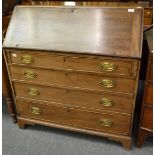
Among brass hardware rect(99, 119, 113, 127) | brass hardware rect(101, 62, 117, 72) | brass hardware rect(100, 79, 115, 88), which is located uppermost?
brass hardware rect(101, 62, 117, 72)

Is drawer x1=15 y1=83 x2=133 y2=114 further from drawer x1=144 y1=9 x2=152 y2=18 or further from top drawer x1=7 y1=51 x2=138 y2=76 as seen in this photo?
drawer x1=144 y1=9 x2=152 y2=18

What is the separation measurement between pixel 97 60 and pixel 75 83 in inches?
10.2

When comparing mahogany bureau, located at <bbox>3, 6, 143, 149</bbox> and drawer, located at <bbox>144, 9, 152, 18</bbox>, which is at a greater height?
drawer, located at <bbox>144, 9, 152, 18</bbox>

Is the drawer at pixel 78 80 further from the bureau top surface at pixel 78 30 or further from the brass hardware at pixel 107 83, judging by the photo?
the bureau top surface at pixel 78 30

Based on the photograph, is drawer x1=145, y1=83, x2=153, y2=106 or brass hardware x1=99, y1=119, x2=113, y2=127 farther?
brass hardware x1=99, y1=119, x2=113, y2=127

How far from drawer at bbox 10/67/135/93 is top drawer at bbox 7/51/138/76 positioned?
0.17 ft

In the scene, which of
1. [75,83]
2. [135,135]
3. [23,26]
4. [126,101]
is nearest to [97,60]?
[75,83]

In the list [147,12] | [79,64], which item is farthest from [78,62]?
[147,12]

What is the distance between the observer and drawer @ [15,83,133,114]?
1.58 metres

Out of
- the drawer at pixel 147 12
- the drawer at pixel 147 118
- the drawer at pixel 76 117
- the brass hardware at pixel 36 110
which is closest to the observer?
the drawer at pixel 147 118

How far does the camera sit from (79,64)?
150cm

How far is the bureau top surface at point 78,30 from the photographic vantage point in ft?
4.69

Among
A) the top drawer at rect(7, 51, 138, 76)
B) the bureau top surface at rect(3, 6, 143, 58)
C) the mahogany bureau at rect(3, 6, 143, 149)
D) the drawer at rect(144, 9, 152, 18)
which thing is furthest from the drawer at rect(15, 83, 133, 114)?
the drawer at rect(144, 9, 152, 18)

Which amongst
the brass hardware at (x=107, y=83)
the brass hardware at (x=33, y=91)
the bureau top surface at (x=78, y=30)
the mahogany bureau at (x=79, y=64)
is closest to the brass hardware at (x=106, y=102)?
the mahogany bureau at (x=79, y=64)
